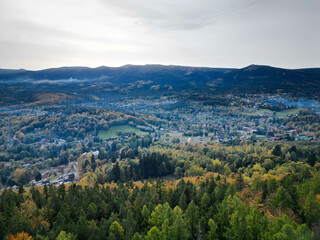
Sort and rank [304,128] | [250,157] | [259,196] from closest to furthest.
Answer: [259,196] → [250,157] → [304,128]

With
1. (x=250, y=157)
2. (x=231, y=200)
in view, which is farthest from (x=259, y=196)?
(x=250, y=157)

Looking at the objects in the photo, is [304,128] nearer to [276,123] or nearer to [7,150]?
[276,123]

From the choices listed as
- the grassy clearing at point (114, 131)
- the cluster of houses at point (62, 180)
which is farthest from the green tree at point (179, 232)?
the grassy clearing at point (114, 131)

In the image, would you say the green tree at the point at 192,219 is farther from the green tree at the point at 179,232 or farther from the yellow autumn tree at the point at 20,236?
the yellow autumn tree at the point at 20,236

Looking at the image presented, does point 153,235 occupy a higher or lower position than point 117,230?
higher

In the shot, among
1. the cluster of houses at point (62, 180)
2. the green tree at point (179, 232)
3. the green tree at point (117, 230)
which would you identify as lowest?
the cluster of houses at point (62, 180)

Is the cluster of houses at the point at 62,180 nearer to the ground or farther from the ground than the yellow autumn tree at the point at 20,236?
nearer to the ground

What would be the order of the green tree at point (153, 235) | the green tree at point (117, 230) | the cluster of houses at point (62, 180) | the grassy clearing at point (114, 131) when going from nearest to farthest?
the green tree at point (153, 235), the green tree at point (117, 230), the cluster of houses at point (62, 180), the grassy clearing at point (114, 131)

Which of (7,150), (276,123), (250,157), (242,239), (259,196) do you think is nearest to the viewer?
(242,239)

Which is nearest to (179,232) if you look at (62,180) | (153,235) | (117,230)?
(153,235)

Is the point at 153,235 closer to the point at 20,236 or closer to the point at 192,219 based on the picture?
the point at 192,219

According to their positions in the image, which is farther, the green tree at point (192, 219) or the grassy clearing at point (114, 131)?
the grassy clearing at point (114, 131)
